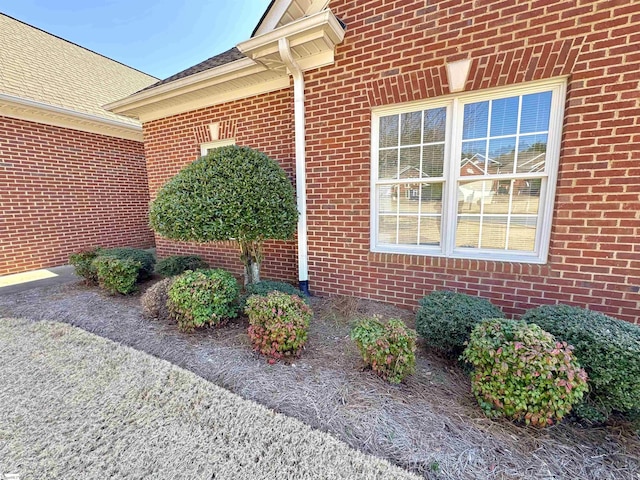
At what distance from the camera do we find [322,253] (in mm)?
4160

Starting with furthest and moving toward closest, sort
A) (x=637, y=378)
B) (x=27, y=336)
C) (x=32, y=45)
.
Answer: (x=32, y=45) → (x=27, y=336) → (x=637, y=378)

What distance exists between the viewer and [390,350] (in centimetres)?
230

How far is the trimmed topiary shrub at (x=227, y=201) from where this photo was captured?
136 inches

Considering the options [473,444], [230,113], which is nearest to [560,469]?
[473,444]

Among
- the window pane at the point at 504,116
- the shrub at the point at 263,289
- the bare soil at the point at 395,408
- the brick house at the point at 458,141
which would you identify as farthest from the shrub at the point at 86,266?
the window pane at the point at 504,116

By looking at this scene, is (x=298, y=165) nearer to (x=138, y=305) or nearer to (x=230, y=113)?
(x=230, y=113)

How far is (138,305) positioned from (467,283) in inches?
180

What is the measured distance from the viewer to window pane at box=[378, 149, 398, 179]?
3631mm

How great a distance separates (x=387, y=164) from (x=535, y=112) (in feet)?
5.29

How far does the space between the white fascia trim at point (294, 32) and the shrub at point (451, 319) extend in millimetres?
3327

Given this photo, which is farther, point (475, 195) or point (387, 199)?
point (387, 199)

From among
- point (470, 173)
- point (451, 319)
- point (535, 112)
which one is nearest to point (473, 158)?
point (470, 173)

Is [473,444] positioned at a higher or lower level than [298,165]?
lower

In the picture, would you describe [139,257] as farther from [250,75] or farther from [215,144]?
[250,75]
